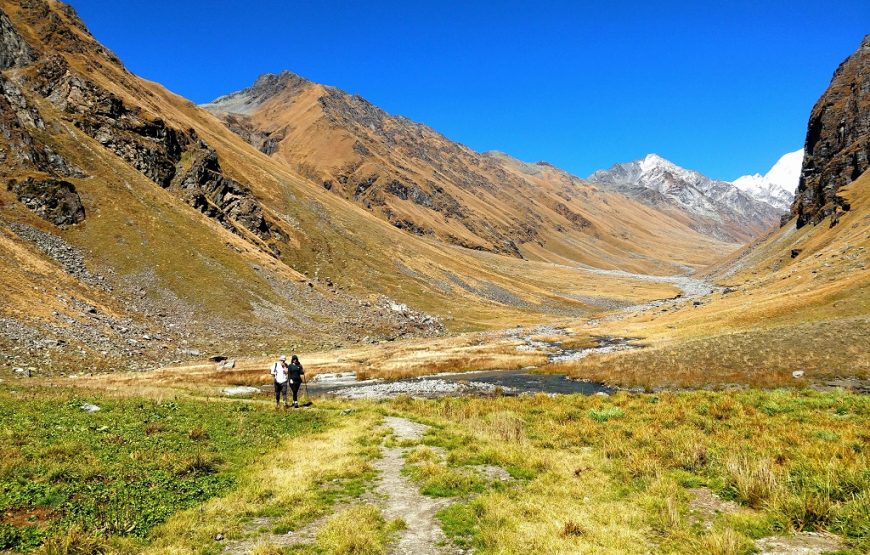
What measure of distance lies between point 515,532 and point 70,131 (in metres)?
113

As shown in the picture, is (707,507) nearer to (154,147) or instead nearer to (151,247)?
(151,247)

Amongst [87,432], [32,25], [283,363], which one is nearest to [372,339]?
[283,363]

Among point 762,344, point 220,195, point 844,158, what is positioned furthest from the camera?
point 844,158

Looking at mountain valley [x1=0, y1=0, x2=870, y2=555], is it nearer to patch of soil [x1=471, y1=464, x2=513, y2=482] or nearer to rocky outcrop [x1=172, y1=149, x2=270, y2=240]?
patch of soil [x1=471, y1=464, x2=513, y2=482]

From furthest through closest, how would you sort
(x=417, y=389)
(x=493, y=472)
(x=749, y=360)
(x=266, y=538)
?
(x=417, y=389) < (x=749, y=360) < (x=493, y=472) < (x=266, y=538)

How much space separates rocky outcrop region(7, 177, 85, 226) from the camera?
7206 centimetres

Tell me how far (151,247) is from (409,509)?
82.6 metres

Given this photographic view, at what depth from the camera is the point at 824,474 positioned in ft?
42.5

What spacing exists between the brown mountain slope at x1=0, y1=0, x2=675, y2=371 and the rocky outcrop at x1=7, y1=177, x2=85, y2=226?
0.61 feet

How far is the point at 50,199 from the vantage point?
74.1m

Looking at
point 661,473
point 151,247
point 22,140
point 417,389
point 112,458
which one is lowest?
point 417,389

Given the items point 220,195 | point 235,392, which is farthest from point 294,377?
point 220,195

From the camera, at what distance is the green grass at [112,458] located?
11523 millimetres

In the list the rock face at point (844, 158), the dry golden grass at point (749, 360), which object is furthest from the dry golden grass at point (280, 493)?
the rock face at point (844, 158)
